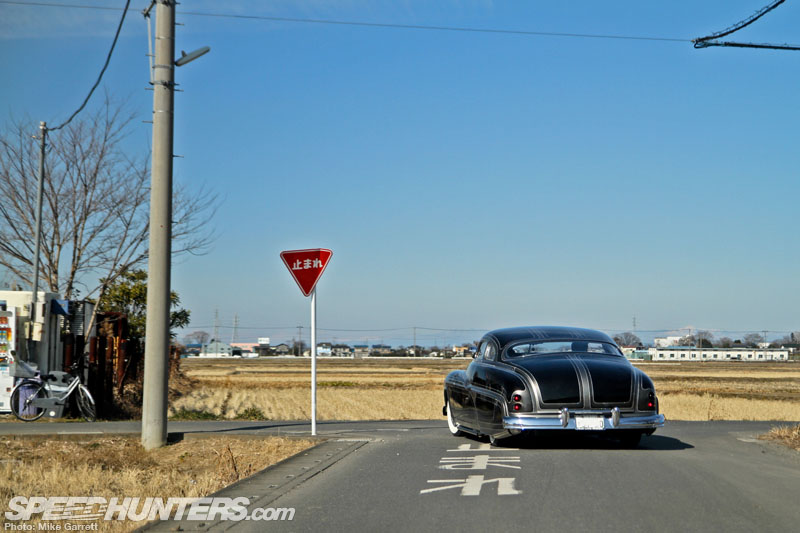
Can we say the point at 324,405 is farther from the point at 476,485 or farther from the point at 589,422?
the point at 476,485

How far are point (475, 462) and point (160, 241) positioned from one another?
529 cm

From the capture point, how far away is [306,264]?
13.4 m

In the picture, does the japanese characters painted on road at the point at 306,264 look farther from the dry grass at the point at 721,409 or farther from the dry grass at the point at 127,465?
the dry grass at the point at 721,409

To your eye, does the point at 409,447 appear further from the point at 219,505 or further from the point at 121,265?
the point at 121,265

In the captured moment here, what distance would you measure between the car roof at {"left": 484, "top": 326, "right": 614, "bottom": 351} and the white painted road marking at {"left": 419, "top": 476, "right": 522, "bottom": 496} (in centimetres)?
350

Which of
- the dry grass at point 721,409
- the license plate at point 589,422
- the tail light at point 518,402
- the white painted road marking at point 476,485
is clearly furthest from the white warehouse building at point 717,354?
the white painted road marking at point 476,485

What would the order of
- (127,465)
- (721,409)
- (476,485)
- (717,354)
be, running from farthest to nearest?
(717,354) → (721,409) → (127,465) → (476,485)

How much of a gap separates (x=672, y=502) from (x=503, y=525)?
1739 millimetres

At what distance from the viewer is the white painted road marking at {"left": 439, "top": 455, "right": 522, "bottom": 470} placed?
9367 millimetres

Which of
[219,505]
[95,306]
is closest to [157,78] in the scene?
[219,505]

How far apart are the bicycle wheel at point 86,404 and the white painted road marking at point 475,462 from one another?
387 inches

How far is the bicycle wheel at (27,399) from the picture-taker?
16891mm

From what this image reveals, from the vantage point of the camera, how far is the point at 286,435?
13.0 meters

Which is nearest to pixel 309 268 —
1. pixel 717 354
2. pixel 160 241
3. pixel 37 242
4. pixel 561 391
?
pixel 160 241
